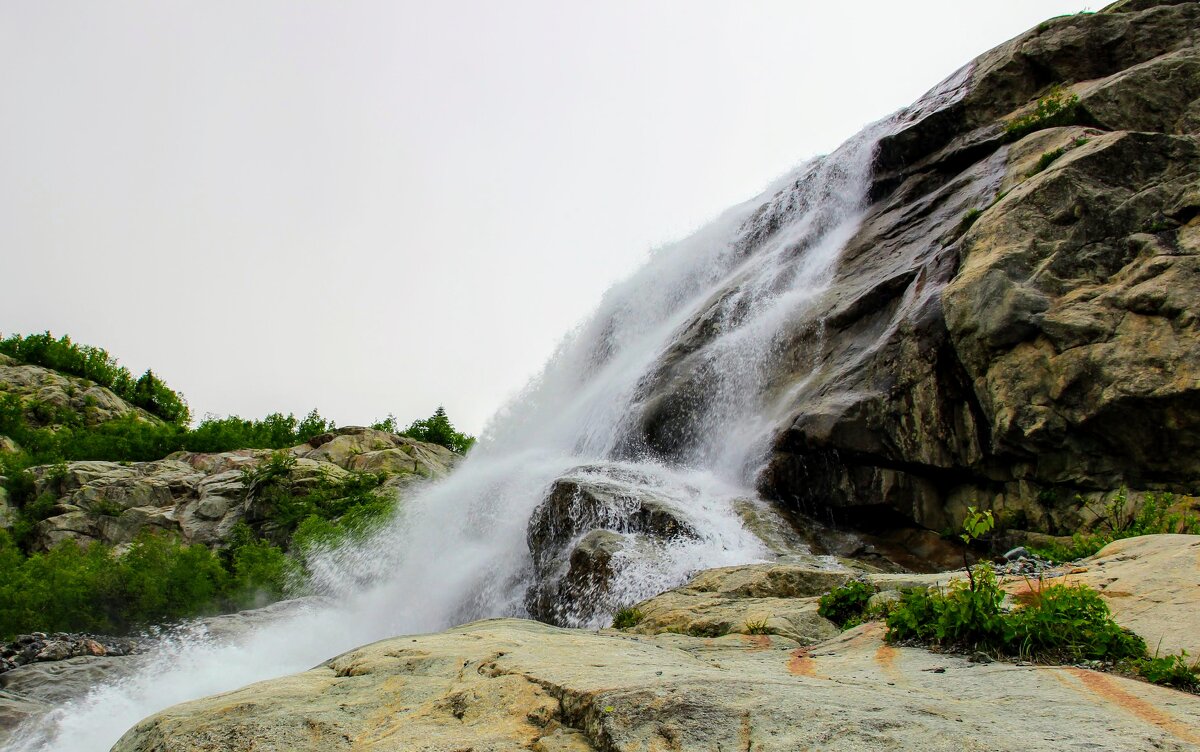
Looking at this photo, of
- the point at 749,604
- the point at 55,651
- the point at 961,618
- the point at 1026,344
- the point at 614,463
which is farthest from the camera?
the point at 614,463

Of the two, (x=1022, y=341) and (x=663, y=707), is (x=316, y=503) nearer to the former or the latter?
(x=1022, y=341)

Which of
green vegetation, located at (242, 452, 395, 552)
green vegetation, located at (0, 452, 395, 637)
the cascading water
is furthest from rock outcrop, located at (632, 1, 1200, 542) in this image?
green vegetation, located at (0, 452, 395, 637)

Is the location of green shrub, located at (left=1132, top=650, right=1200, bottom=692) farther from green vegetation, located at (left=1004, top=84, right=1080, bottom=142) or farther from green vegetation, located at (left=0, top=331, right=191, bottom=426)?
green vegetation, located at (left=0, top=331, right=191, bottom=426)

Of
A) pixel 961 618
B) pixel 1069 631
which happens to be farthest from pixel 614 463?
pixel 1069 631

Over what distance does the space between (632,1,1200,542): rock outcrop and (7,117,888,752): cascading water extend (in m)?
0.93

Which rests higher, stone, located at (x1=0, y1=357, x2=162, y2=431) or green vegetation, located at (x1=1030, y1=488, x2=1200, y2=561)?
stone, located at (x1=0, y1=357, x2=162, y2=431)

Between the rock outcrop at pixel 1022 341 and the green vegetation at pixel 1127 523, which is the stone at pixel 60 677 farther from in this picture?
the green vegetation at pixel 1127 523

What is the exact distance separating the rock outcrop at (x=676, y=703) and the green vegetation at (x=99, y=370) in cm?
7857

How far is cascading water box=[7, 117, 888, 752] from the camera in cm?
1367

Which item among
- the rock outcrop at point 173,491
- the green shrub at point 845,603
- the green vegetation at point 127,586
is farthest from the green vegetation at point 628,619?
the rock outcrop at point 173,491

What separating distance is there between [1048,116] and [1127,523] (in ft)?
42.0

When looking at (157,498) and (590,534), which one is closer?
(590,534)

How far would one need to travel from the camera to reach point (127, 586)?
24375mm

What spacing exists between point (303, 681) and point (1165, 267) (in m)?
15.6
